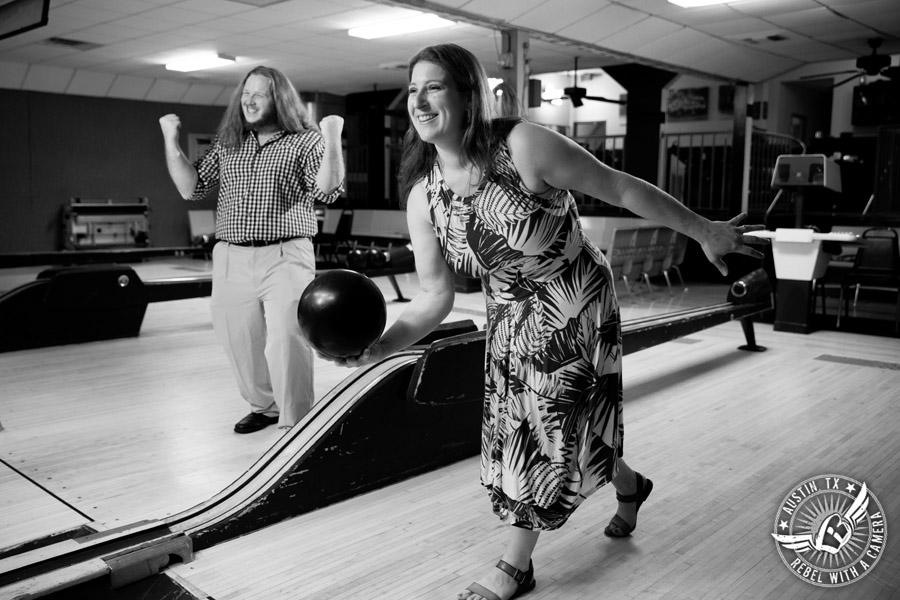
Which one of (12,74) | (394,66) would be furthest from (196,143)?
(394,66)

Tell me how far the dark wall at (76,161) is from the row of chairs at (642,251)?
8764 millimetres

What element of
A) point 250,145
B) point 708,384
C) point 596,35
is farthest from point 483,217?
point 596,35

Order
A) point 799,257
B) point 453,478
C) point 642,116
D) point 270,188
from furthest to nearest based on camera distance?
point 642,116, point 799,257, point 270,188, point 453,478

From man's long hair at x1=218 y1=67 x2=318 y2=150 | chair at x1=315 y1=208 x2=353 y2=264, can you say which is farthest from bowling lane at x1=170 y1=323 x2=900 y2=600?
chair at x1=315 y1=208 x2=353 y2=264

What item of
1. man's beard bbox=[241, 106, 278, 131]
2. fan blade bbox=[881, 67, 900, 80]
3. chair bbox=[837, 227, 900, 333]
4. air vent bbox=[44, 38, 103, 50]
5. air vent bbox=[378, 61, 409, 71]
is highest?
air vent bbox=[44, 38, 103, 50]

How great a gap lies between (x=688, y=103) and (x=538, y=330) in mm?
14734

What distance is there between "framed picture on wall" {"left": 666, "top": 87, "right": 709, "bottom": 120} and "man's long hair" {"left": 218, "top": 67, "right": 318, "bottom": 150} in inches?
523

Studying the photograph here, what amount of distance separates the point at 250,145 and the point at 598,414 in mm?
2084

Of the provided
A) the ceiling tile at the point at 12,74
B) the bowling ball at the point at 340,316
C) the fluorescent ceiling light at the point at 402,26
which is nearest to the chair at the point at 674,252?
the fluorescent ceiling light at the point at 402,26

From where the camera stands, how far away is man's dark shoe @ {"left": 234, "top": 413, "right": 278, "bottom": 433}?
3.53m

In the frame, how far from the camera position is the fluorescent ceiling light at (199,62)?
34.7 feet

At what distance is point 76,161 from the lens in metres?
12.8

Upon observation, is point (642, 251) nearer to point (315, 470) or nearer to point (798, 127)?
point (315, 470)

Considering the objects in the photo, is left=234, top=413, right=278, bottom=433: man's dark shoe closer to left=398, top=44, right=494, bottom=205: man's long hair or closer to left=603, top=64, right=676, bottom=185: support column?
left=398, top=44, right=494, bottom=205: man's long hair
